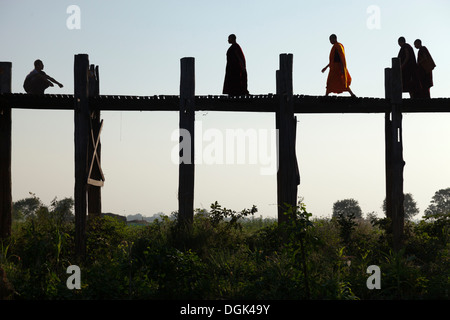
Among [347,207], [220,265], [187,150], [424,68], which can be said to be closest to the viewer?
[220,265]

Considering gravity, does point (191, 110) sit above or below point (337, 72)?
below

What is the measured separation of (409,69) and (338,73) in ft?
7.01

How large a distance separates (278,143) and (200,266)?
449 centimetres

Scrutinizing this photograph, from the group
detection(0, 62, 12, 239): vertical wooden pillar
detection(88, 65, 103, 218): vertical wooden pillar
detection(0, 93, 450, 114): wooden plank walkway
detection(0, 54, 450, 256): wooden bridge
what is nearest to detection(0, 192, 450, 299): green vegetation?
detection(0, 54, 450, 256): wooden bridge

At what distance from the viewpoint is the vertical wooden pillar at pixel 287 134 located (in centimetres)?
1107

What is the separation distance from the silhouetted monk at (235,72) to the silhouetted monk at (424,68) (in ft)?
14.4

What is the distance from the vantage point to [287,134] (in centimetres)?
1113

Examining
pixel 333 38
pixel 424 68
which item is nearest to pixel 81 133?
pixel 333 38

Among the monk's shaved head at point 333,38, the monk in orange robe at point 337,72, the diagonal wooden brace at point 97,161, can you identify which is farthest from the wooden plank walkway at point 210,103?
the monk's shaved head at point 333,38

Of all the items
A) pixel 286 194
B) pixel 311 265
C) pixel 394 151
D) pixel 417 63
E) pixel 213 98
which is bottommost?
pixel 311 265

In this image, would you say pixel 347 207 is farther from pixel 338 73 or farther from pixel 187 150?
pixel 187 150

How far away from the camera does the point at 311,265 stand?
762cm
